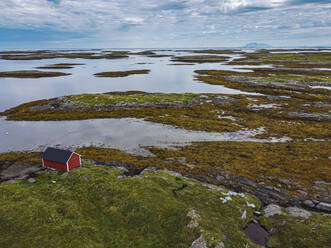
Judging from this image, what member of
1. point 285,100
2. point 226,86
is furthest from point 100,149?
point 226,86

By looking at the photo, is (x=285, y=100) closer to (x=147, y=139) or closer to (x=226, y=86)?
(x=226, y=86)

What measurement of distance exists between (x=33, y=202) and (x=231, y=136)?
3312 centimetres

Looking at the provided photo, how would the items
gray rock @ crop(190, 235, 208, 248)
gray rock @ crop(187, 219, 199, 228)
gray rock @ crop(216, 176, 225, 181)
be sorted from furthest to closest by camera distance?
gray rock @ crop(216, 176, 225, 181), gray rock @ crop(187, 219, 199, 228), gray rock @ crop(190, 235, 208, 248)

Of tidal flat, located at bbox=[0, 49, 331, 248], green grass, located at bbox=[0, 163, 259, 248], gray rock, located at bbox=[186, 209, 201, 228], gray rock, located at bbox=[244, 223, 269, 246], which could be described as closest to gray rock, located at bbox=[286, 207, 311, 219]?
tidal flat, located at bbox=[0, 49, 331, 248]

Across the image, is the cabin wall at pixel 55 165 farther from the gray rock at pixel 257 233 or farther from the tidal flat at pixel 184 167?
the gray rock at pixel 257 233

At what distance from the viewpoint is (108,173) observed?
84.4ft

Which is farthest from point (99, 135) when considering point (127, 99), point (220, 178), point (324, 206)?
point (324, 206)

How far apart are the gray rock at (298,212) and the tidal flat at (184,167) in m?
0.09

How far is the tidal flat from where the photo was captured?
17.4 m

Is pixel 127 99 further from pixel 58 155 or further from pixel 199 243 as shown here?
pixel 199 243

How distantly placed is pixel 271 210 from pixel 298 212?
7.94 feet

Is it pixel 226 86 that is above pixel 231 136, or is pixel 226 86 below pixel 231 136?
above

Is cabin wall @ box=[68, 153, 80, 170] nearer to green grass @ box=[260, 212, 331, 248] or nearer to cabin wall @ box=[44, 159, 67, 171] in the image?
cabin wall @ box=[44, 159, 67, 171]

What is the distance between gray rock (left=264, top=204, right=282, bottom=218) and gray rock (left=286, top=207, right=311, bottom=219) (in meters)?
0.92
